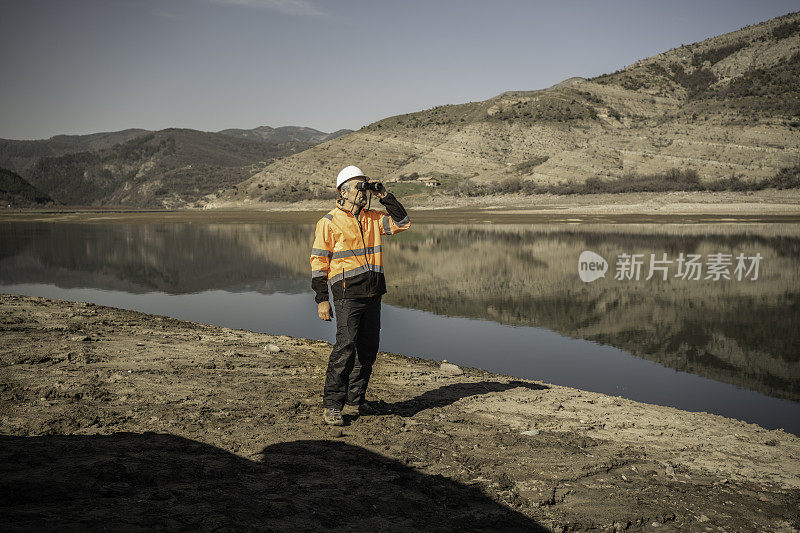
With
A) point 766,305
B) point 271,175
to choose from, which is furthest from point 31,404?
point 271,175

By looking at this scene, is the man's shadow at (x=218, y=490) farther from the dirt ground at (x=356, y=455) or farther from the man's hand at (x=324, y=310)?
the man's hand at (x=324, y=310)

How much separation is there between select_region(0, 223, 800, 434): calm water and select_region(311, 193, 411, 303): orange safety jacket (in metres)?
3.49

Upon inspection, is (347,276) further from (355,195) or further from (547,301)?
(547,301)

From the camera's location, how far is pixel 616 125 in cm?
8056

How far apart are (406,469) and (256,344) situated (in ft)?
16.0

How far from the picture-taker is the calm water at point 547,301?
25.8 ft

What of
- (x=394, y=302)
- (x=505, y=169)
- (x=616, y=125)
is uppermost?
(x=616, y=125)

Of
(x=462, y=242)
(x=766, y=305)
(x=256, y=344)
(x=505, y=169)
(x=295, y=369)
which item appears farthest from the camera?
(x=505, y=169)

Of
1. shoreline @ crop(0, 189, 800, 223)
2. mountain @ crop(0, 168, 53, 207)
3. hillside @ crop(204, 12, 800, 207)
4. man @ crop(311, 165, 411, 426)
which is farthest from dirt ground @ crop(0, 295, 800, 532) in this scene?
mountain @ crop(0, 168, 53, 207)

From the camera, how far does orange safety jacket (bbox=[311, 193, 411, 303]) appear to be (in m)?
5.32

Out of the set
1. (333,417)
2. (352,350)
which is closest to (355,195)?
(352,350)

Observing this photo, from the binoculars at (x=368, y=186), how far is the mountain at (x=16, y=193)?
11526 cm

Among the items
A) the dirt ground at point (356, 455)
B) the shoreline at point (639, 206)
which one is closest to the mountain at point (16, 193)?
the shoreline at point (639, 206)

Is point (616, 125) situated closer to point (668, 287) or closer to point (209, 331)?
point (668, 287)
